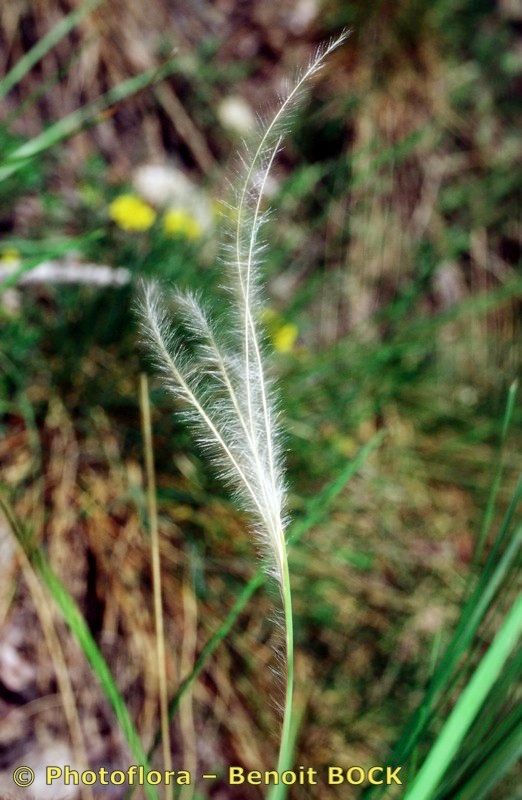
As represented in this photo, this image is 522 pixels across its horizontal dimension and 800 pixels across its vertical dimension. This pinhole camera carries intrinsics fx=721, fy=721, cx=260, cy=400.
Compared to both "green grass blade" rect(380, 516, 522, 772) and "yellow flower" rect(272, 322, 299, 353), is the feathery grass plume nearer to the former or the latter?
"green grass blade" rect(380, 516, 522, 772)

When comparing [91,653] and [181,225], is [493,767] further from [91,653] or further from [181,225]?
[181,225]

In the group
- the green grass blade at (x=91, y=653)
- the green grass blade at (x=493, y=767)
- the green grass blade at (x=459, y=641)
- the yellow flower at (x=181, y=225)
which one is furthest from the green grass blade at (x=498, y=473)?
the yellow flower at (x=181, y=225)

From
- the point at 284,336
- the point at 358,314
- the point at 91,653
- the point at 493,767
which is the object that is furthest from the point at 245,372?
the point at 358,314

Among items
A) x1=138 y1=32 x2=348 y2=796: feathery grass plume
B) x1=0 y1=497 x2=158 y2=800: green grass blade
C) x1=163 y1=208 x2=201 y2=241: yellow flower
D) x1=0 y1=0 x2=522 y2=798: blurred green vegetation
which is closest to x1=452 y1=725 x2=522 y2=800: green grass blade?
x1=0 y1=0 x2=522 y2=798: blurred green vegetation

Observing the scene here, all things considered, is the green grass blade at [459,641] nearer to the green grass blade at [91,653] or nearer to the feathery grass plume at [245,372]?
the feathery grass plume at [245,372]

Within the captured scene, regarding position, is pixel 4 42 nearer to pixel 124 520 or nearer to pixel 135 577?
pixel 124 520

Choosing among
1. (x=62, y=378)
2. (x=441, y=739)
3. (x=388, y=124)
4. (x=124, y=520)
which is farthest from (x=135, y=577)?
(x=388, y=124)
